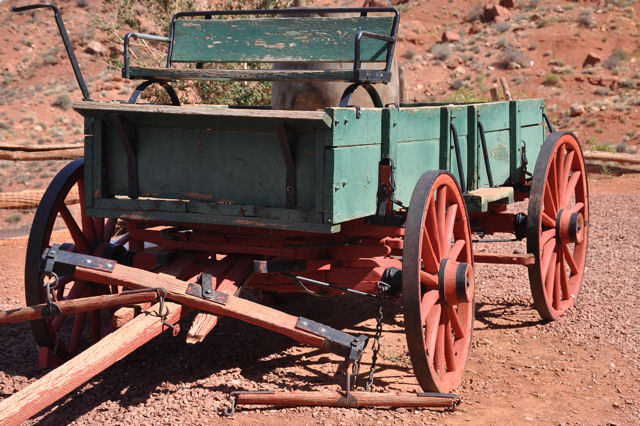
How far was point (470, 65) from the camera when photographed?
102ft

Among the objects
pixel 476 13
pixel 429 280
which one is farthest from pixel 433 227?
pixel 476 13

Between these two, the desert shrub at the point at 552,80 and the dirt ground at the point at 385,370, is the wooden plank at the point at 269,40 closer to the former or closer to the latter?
the dirt ground at the point at 385,370

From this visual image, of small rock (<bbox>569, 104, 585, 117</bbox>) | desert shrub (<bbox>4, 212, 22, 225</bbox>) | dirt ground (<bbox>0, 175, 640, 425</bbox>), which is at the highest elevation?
small rock (<bbox>569, 104, 585, 117</bbox>)

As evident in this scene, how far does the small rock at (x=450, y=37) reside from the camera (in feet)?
115

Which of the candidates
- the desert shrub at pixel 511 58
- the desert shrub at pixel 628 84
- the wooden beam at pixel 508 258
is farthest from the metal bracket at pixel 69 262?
the desert shrub at pixel 511 58

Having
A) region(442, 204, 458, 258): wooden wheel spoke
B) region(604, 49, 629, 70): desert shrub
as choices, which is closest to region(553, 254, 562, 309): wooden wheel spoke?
region(442, 204, 458, 258): wooden wheel spoke

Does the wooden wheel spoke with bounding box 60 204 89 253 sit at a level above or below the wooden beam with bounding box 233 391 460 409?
above

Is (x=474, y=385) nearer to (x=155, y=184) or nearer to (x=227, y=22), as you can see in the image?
(x=155, y=184)

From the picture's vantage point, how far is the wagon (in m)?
3.68

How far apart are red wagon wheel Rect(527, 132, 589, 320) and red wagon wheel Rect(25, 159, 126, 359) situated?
2654 mm

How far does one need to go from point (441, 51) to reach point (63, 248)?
2964cm

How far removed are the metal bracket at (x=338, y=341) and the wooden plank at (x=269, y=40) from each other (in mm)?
1822

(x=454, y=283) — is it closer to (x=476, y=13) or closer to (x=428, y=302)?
(x=428, y=302)

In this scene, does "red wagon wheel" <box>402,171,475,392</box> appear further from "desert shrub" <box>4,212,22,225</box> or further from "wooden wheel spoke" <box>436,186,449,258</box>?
"desert shrub" <box>4,212,22,225</box>
